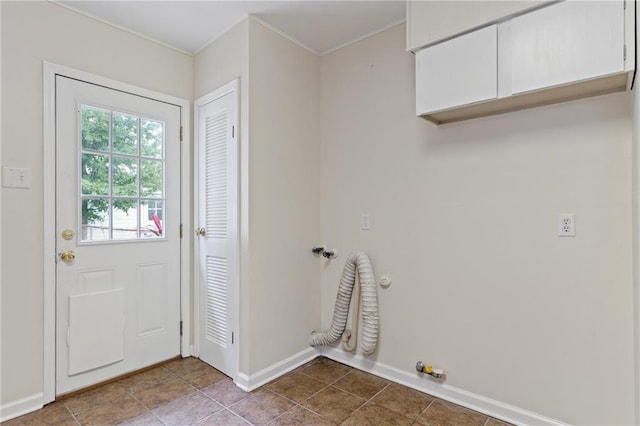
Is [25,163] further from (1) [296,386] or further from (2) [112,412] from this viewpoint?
(1) [296,386]

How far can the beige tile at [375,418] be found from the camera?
1.84 meters

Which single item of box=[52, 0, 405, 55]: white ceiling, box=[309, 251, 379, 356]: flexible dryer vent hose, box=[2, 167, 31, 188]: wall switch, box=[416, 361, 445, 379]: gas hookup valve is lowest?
box=[416, 361, 445, 379]: gas hookup valve

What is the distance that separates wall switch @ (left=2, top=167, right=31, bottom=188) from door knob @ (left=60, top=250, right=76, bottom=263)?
0.45 meters

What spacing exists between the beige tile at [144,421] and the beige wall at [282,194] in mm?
620

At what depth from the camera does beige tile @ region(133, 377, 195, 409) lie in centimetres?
207

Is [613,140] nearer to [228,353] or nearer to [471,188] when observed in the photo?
[471,188]

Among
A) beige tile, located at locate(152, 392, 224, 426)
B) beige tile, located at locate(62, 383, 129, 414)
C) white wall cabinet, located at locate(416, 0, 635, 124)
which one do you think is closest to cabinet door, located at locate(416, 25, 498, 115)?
white wall cabinet, located at locate(416, 0, 635, 124)

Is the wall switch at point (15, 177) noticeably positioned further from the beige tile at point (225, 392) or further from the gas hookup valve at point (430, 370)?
the gas hookup valve at point (430, 370)

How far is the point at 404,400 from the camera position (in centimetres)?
207

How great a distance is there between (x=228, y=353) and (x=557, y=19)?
2.70 metres

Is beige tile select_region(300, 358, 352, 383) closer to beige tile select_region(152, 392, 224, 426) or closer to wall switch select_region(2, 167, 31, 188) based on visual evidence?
beige tile select_region(152, 392, 224, 426)

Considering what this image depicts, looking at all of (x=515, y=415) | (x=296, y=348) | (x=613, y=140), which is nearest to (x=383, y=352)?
(x=296, y=348)

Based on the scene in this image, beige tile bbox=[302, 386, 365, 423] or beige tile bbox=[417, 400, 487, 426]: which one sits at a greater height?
beige tile bbox=[417, 400, 487, 426]

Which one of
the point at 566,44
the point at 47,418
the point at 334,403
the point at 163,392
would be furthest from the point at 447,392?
the point at 47,418
